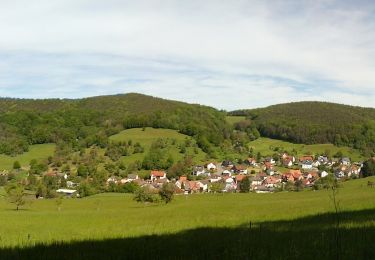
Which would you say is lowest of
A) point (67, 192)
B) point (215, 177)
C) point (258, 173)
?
point (67, 192)

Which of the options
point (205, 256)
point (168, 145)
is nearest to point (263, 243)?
point (205, 256)

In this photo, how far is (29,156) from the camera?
183875 millimetres

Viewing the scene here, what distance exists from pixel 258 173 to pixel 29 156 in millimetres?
94597

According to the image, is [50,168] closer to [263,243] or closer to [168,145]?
[168,145]

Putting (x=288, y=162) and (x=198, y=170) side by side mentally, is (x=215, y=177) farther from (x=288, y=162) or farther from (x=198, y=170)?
(x=288, y=162)

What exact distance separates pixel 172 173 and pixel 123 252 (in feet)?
524

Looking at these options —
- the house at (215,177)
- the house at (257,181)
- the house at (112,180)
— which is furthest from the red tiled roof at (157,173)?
the house at (257,181)

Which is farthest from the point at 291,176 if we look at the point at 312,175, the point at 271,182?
the point at 271,182

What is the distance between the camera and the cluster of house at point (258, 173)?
146250 mm

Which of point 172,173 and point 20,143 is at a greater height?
point 20,143

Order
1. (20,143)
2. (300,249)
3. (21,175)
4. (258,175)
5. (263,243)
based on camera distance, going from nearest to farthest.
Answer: (300,249) < (263,243) < (21,175) < (258,175) < (20,143)

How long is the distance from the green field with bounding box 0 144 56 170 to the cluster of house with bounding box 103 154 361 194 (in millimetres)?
44562

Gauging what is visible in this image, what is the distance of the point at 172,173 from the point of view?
166500 mm

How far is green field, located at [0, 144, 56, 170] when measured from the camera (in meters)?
172
